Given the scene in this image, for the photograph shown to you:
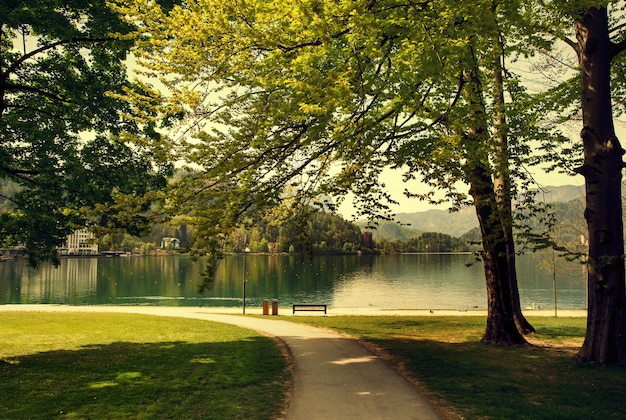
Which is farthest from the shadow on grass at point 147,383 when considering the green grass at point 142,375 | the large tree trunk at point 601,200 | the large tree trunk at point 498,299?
the large tree trunk at point 601,200

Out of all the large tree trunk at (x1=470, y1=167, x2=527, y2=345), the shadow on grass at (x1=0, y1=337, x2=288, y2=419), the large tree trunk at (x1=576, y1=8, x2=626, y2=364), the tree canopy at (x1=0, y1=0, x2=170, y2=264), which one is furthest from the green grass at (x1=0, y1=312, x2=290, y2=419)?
the large tree trunk at (x1=576, y1=8, x2=626, y2=364)

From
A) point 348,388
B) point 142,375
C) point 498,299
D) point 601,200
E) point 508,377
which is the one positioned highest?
point 601,200

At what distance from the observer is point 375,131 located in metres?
10.7

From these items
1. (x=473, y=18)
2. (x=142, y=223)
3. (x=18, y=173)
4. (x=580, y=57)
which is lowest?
(x=142, y=223)

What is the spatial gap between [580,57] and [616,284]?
622 cm

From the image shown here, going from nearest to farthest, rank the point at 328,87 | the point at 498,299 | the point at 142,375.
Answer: the point at 328,87 < the point at 142,375 < the point at 498,299

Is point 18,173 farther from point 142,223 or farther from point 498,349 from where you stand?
point 498,349

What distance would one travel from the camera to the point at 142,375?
443 inches

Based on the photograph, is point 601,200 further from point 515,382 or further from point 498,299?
point 515,382

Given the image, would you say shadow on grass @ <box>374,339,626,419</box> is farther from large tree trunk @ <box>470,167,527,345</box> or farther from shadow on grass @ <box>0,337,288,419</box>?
shadow on grass @ <box>0,337,288,419</box>

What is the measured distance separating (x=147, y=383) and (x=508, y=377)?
8418 millimetres

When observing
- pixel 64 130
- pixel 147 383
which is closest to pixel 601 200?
pixel 147 383

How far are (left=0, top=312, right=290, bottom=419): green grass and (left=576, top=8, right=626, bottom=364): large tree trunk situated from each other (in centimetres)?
812

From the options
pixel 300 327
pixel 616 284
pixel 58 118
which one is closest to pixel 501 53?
pixel 616 284
